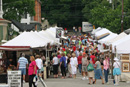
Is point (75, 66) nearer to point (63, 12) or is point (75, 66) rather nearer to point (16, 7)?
point (16, 7)

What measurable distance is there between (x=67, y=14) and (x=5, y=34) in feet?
186

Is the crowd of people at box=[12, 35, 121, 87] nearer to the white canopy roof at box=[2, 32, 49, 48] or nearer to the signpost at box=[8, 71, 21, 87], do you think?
the white canopy roof at box=[2, 32, 49, 48]

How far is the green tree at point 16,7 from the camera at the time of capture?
138 feet

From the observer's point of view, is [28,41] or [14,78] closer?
[14,78]

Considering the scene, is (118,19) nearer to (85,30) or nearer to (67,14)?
(85,30)

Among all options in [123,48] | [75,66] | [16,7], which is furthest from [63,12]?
[123,48]

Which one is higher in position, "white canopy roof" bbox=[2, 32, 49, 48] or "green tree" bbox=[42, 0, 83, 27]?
"green tree" bbox=[42, 0, 83, 27]

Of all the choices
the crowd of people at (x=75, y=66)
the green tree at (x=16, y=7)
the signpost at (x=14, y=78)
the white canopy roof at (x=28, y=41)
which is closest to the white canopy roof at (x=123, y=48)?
the crowd of people at (x=75, y=66)

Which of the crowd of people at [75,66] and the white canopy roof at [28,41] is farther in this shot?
the white canopy roof at [28,41]

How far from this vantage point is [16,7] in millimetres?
42844

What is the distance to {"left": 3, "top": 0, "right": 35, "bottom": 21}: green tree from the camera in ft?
138

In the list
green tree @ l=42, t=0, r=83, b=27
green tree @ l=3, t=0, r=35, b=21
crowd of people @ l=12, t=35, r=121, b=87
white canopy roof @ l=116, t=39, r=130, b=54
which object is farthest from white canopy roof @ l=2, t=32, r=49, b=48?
green tree @ l=42, t=0, r=83, b=27

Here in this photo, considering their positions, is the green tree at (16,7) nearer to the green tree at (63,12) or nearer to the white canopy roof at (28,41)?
the white canopy roof at (28,41)

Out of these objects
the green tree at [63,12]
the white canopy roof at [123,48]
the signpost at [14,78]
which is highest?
the green tree at [63,12]
